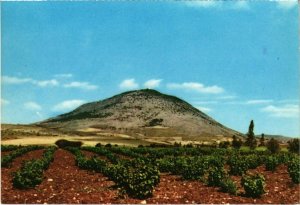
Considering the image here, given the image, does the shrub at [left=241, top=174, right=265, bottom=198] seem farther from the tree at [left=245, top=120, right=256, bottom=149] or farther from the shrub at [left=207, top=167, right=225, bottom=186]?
the tree at [left=245, top=120, right=256, bottom=149]

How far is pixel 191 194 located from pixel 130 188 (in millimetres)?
2490

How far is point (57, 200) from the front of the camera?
17.1m

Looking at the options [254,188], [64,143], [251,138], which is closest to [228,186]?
[254,188]

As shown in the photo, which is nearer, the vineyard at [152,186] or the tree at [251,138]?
the vineyard at [152,186]

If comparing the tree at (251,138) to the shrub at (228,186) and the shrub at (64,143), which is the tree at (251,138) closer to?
the shrub at (64,143)

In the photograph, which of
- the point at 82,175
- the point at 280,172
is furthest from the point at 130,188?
the point at 280,172

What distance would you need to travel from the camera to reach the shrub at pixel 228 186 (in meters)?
18.0

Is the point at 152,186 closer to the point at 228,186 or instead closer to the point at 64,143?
the point at 228,186

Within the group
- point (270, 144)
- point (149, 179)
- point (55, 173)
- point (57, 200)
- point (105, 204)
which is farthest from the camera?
point (270, 144)

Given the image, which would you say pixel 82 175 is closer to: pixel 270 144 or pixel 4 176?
pixel 4 176

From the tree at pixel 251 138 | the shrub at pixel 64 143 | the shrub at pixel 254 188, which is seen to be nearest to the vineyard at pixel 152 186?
the shrub at pixel 254 188

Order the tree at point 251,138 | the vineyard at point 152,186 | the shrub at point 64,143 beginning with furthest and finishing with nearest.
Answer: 1. the tree at point 251,138
2. the shrub at point 64,143
3. the vineyard at point 152,186

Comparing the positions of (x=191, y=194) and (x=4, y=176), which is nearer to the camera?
(x=191, y=194)

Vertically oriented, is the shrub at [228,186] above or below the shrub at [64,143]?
below
